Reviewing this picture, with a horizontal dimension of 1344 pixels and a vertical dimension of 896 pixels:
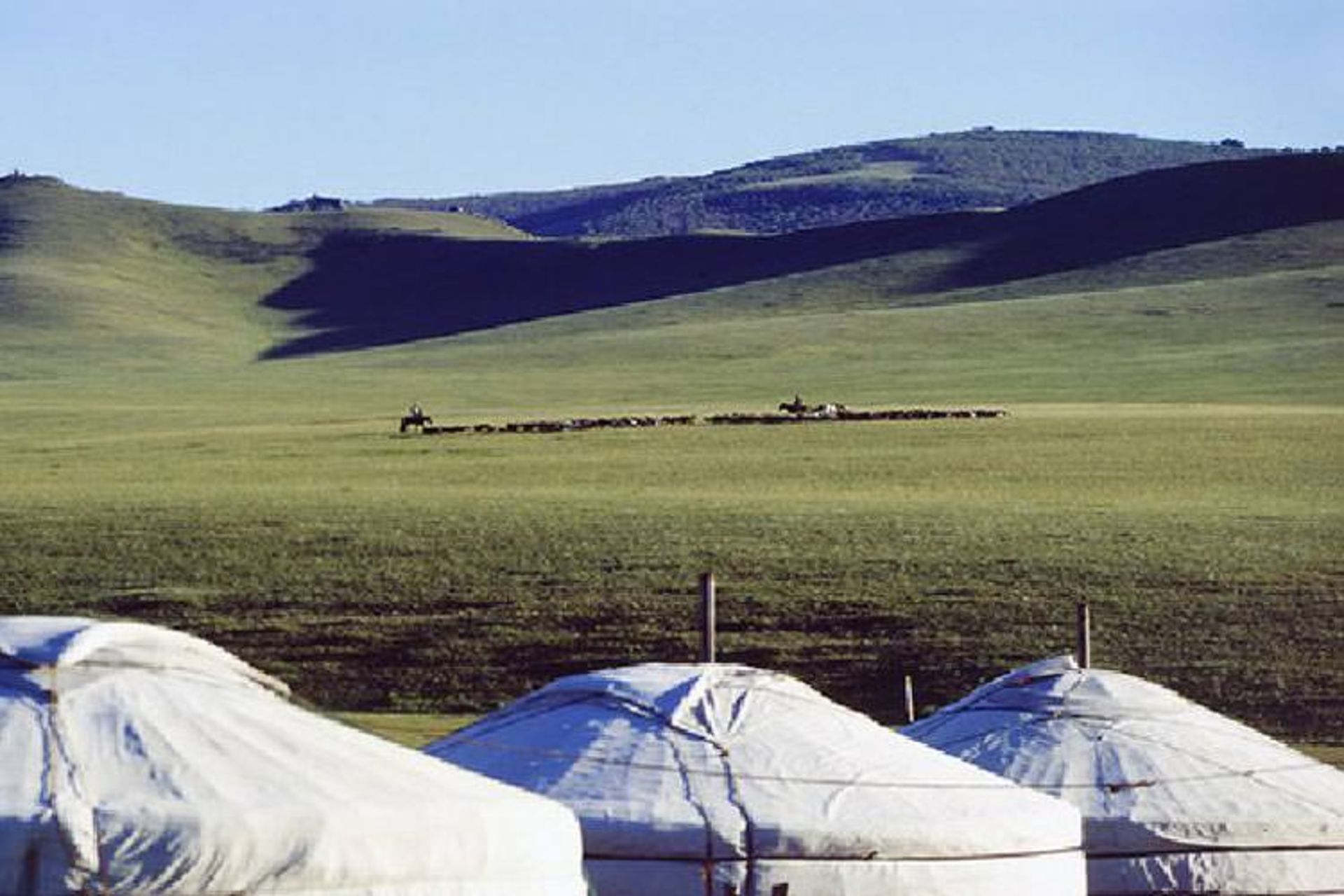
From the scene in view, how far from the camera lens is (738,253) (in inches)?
5674

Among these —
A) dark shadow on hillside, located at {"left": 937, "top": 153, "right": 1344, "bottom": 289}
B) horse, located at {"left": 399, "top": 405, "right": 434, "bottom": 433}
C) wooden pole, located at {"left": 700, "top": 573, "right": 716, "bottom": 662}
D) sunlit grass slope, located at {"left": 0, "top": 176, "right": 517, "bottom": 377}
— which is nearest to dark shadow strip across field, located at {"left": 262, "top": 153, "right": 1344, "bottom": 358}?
dark shadow on hillside, located at {"left": 937, "top": 153, "right": 1344, "bottom": 289}

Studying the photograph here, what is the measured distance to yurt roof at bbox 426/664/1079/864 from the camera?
12.2 meters

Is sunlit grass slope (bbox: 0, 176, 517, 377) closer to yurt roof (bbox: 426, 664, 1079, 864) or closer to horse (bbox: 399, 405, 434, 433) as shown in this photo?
horse (bbox: 399, 405, 434, 433)

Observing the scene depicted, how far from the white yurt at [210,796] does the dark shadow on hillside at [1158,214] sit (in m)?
108

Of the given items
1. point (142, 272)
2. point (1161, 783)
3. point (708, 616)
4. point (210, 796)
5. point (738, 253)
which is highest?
point (738, 253)

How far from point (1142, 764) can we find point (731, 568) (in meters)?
13.8

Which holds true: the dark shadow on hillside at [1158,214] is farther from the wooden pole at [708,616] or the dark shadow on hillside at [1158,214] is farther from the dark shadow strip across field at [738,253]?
the wooden pole at [708,616]

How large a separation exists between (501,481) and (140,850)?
106 ft

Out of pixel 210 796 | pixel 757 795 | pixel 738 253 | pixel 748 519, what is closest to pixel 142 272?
pixel 738 253

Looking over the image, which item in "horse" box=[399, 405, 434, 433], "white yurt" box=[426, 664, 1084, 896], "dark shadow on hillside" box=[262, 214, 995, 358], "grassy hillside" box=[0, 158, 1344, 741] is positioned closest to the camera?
"white yurt" box=[426, 664, 1084, 896]

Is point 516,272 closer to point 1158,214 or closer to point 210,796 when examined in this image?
point 1158,214

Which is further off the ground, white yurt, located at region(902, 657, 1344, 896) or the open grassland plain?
white yurt, located at region(902, 657, 1344, 896)

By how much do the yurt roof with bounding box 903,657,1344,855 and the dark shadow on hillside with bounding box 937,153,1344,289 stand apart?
337 feet

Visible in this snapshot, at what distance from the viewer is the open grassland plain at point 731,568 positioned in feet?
80.2
